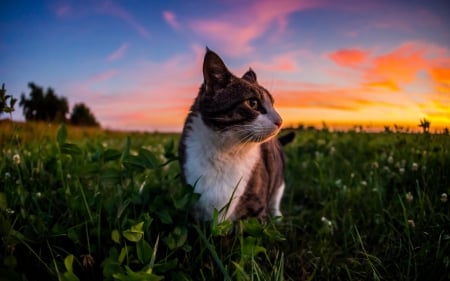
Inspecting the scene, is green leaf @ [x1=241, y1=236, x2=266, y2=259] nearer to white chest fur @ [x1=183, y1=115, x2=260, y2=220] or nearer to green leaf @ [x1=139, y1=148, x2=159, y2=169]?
white chest fur @ [x1=183, y1=115, x2=260, y2=220]

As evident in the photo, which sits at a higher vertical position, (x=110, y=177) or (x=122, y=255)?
(x=110, y=177)

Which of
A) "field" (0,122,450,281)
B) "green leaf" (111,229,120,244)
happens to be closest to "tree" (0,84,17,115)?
"field" (0,122,450,281)

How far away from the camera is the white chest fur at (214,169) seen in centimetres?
318

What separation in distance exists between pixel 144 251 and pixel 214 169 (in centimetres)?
111

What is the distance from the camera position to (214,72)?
327cm

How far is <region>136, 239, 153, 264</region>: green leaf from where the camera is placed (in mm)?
2242

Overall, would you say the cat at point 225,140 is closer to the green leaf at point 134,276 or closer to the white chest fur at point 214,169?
the white chest fur at point 214,169

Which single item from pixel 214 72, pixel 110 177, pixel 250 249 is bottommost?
pixel 250 249

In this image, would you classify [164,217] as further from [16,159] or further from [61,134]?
[16,159]

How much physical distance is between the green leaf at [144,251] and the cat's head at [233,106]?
1.25 metres

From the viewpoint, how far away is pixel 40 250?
8.16ft

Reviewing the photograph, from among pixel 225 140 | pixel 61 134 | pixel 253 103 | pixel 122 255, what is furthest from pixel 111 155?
pixel 253 103

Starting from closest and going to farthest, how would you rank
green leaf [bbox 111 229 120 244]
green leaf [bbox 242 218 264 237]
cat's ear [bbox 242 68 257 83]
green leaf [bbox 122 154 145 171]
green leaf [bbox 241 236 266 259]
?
green leaf [bbox 111 229 120 244]
green leaf [bbox 241 236 266 259]
green leaf [bbox 242 218 264 237]
green leaf [bbox 122 154 145 171]
cat's ear [bbox 242 68 257 83]

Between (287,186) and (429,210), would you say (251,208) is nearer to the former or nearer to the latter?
(429,210)
